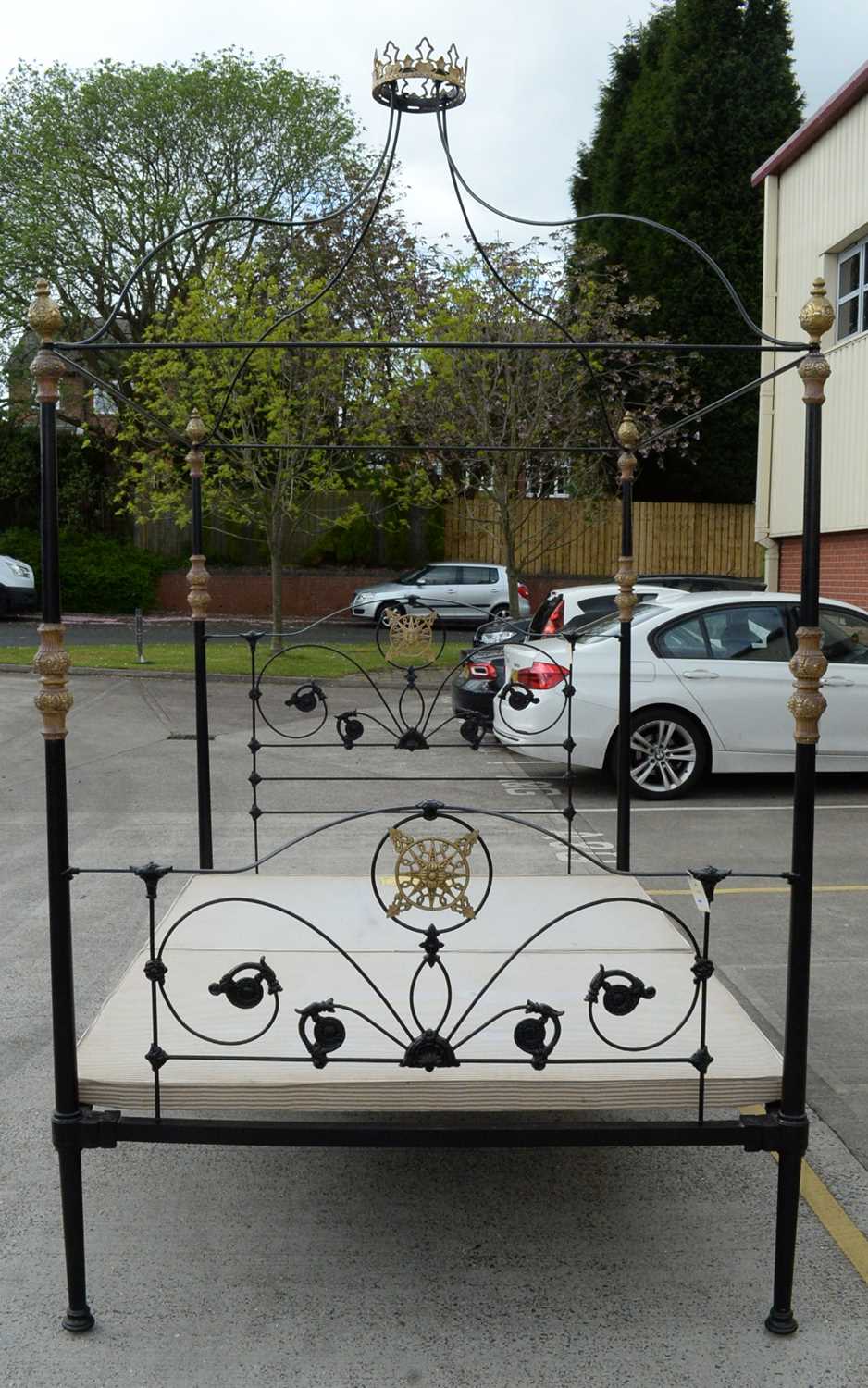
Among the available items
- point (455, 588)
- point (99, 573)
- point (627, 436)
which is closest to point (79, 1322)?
point (627, 436)

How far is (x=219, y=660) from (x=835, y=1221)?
53.9 ft

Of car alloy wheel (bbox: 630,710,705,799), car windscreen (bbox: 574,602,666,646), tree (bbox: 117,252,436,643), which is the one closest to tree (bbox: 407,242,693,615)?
tree (bbox: 117,252,436,643)

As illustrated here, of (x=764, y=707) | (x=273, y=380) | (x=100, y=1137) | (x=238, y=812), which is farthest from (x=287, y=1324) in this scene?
(x=273, y=380)

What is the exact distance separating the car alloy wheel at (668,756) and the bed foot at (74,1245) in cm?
689

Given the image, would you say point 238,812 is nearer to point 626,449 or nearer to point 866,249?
point 626,449

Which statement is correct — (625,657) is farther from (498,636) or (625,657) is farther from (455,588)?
(455,588)

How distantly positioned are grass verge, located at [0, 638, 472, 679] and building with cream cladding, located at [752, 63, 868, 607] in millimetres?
5302

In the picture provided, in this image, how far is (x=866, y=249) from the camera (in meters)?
15.7

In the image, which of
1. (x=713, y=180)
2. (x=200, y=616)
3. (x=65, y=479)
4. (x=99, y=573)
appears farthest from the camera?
(x=65, y=479)

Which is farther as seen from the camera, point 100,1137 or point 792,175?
point 792,175

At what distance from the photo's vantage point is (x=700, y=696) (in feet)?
31.1

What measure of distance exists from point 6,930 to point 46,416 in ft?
13.0

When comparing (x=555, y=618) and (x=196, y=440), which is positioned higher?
(x=196, y=440)

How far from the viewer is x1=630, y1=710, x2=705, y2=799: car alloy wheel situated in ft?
31.4
